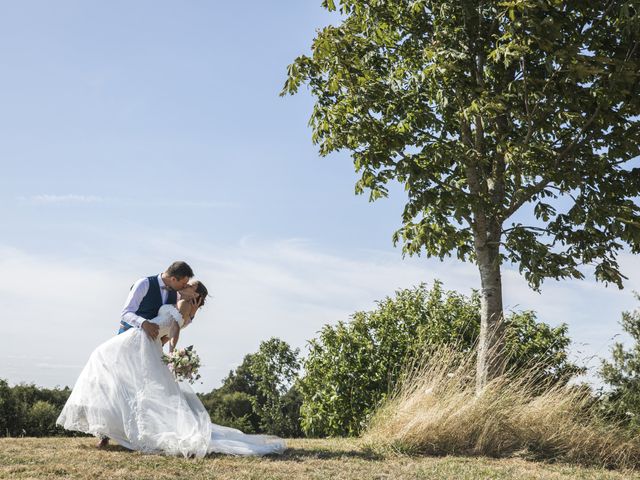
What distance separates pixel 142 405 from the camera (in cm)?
775

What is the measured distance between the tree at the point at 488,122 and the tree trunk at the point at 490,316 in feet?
0.08

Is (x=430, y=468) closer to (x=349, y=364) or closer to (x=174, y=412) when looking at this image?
(x=174, y=412)

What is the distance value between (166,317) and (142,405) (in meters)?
1.13

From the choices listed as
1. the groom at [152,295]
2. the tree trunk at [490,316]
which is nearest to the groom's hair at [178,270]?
the groom at [152,295]

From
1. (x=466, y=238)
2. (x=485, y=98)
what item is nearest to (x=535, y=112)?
(x=485, y=98)

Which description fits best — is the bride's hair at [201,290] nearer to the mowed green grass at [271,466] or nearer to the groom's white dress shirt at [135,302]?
the groom's white dress shirt at [135,302]

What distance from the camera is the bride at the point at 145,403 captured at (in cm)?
767

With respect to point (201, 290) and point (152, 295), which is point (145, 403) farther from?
point (201, 290)

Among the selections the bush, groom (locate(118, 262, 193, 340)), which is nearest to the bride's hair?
groom (locate(118, 262, 193, 340))

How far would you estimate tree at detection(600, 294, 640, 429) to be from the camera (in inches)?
431

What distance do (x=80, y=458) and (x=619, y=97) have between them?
954cm

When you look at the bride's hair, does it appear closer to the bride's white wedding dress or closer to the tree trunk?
the bride's white wedding dress

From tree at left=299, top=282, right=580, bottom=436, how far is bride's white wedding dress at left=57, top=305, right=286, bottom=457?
461 centimetres

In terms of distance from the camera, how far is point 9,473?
21.7 feet
